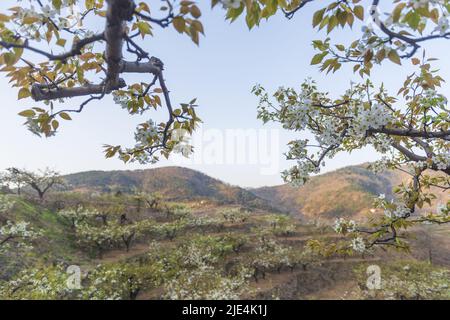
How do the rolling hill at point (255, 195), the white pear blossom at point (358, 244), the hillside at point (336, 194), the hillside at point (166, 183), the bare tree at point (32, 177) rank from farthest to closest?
the hillside at point (166, 183), the rolling hill at point (255, 195), the hillside at point (336, 194), the bare tree at point (32, 177), the white pear blossom at point (358, 244)

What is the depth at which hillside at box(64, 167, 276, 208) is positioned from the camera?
36125 mm

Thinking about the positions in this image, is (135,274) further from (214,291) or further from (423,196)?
(423,196)

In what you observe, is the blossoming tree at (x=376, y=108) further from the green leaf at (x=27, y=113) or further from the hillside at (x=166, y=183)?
the hillside at (x=166, y=183)

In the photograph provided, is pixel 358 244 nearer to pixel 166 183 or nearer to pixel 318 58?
pixel 318 58

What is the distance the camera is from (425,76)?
2.30 metres

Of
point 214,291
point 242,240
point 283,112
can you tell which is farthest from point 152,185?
point 283,112

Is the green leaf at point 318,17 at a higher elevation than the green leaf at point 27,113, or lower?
higher

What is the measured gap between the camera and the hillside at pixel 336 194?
33594 mm

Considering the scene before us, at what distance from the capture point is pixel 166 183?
37.8 meters

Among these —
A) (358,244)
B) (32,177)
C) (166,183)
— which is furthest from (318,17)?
(166,183)

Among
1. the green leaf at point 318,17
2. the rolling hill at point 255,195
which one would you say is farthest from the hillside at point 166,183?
the green leaf at point 318,17

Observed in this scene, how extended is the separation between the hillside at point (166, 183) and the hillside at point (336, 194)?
6.79 meters

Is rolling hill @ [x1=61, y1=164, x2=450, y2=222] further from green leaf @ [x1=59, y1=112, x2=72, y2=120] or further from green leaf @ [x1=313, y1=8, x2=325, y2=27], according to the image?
green leaf @ [x1=313, y1=8, x2=325, y2=27]
